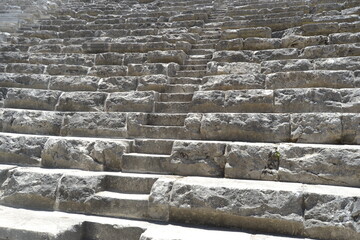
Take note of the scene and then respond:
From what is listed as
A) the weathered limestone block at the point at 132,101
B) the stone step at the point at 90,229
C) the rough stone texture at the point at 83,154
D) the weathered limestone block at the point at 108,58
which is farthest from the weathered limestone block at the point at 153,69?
the stone step at the point at 90,229

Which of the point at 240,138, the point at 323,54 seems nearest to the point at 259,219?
the point at 240,138

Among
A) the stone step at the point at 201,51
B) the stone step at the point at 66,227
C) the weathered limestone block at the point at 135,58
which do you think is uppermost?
the stone step at the point at 201,51

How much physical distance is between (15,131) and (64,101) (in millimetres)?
834

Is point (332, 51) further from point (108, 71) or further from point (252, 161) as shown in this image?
point (108, 71)

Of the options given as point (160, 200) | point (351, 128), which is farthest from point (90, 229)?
point (351, 128)

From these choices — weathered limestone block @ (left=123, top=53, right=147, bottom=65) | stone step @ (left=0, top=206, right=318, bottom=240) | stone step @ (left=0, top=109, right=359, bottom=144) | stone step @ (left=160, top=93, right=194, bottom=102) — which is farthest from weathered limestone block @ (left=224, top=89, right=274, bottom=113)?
weathered limestone block @ (left=123, top=53, right=147, bottom=65)

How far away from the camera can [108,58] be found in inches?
242

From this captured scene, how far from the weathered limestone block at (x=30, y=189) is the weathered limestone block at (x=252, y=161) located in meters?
2.00

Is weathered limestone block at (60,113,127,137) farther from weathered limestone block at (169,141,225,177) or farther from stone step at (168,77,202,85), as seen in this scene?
stone step at (168,77,202,85)

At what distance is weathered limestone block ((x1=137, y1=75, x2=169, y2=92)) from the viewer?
518 cm

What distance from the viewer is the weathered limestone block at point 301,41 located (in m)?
5.31

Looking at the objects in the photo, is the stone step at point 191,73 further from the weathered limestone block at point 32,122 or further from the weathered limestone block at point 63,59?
the weathered limestone block at point 32,122

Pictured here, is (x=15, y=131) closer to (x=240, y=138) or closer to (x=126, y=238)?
(x=126, y=238)

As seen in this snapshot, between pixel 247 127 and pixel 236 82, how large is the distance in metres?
0.96
